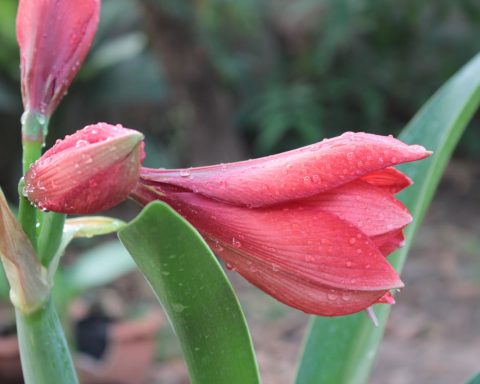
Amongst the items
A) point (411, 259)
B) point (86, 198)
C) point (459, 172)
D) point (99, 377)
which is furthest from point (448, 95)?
point (459, 172)

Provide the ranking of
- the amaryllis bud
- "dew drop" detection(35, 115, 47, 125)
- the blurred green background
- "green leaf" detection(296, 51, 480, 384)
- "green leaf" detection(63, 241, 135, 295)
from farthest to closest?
the blurred green background < "green leaf" detection(63, 241, 135, 295) < "green leaf" detection(296, 51, 480, 384) < "dew drop" detection(35, 115, 47, 125) < the amaryllis bud

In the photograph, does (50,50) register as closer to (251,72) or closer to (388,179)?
(388,179)

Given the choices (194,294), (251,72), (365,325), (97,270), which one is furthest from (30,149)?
(251,72)

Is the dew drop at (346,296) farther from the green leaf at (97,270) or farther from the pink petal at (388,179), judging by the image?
the green leaf at (97,270)

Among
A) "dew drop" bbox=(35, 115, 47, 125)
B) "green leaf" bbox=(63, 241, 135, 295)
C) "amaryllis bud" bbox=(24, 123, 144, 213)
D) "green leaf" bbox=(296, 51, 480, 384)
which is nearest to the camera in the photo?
"amaryllis bud" bbox=(24, 123, 144, 213)

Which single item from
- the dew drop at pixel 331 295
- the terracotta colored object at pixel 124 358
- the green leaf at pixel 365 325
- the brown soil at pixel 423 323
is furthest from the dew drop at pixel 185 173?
the brown soil at pixel 423 323

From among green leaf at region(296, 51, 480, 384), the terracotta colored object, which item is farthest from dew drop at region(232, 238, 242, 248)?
the terracotta colored object

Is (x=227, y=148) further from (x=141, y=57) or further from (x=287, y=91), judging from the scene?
(x=141, y=57)

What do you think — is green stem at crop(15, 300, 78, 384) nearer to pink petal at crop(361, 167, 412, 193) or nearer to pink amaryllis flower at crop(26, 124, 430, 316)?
pink amaryllis flower at crop(26, 124, 430, 316)
